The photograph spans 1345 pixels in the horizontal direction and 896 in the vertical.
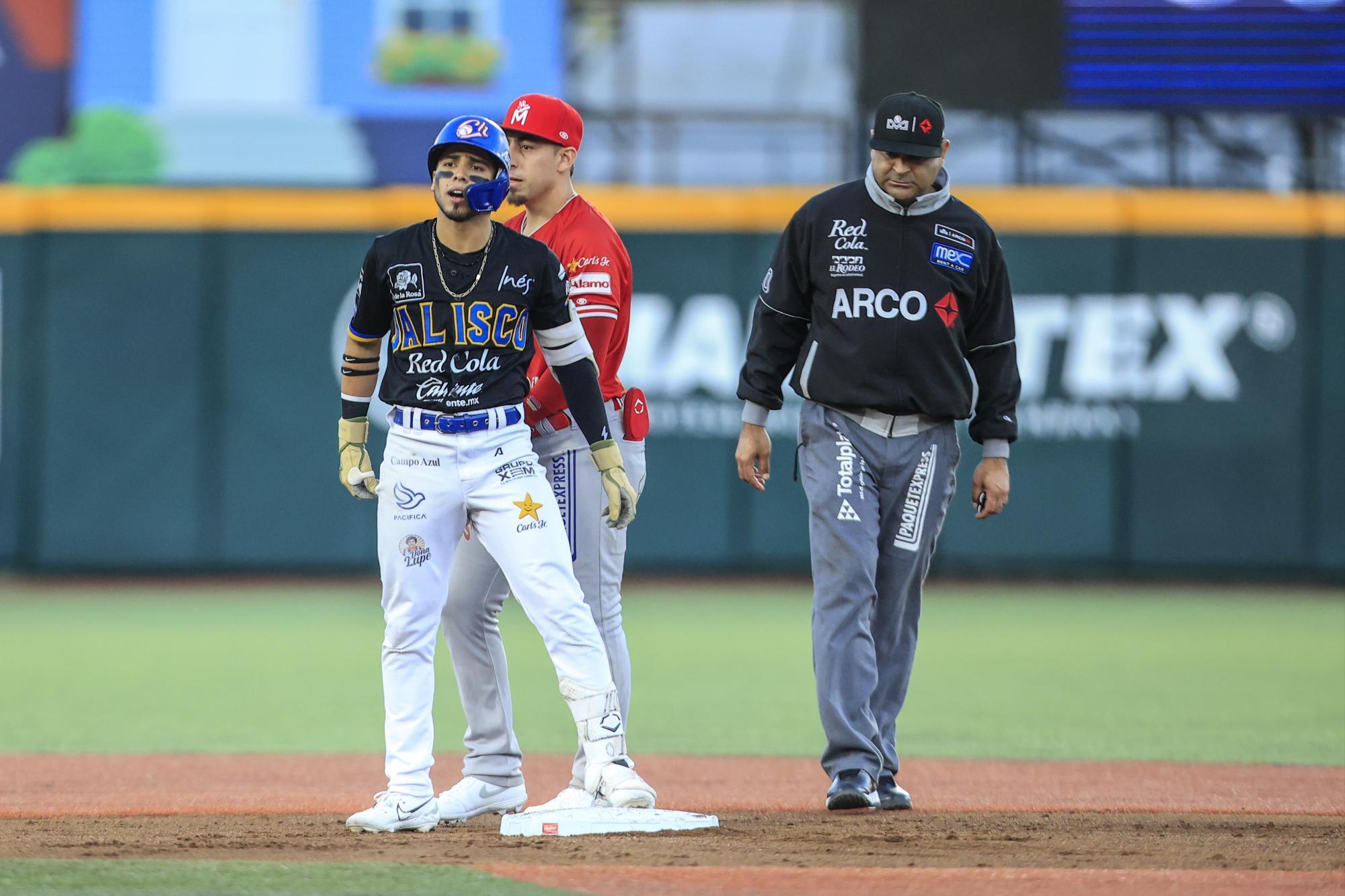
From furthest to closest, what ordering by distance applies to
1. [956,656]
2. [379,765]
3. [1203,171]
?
[1203,171]
[956,656]
[379,765]

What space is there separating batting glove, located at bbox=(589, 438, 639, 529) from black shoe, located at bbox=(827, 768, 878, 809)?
1.02 m

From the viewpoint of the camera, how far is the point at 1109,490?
13570mm

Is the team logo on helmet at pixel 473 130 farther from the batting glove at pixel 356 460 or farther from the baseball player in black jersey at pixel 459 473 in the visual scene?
the batting glove at pixel 356 460

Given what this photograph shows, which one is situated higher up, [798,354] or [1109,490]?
[798,354]

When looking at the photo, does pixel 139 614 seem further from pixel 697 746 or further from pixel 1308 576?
pixel 1308 576

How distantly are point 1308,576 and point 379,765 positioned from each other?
9.69 metres

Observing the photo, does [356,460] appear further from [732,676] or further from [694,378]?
[694,378]

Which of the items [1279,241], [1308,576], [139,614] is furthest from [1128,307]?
[139,614]

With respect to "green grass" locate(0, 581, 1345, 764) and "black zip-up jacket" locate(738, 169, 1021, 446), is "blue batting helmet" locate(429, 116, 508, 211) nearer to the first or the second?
"black zip-up jacket" locate(738, 169, 1021, 446)

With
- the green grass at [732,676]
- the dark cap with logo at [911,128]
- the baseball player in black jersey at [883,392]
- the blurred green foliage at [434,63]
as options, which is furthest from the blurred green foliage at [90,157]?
the dark cap with logo at [911,128]

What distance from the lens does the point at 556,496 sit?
490 centimetres

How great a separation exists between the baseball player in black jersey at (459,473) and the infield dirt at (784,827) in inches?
9.7

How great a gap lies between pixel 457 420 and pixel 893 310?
1443 millimetres

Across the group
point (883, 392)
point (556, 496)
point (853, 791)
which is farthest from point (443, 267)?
point (853, 791)
